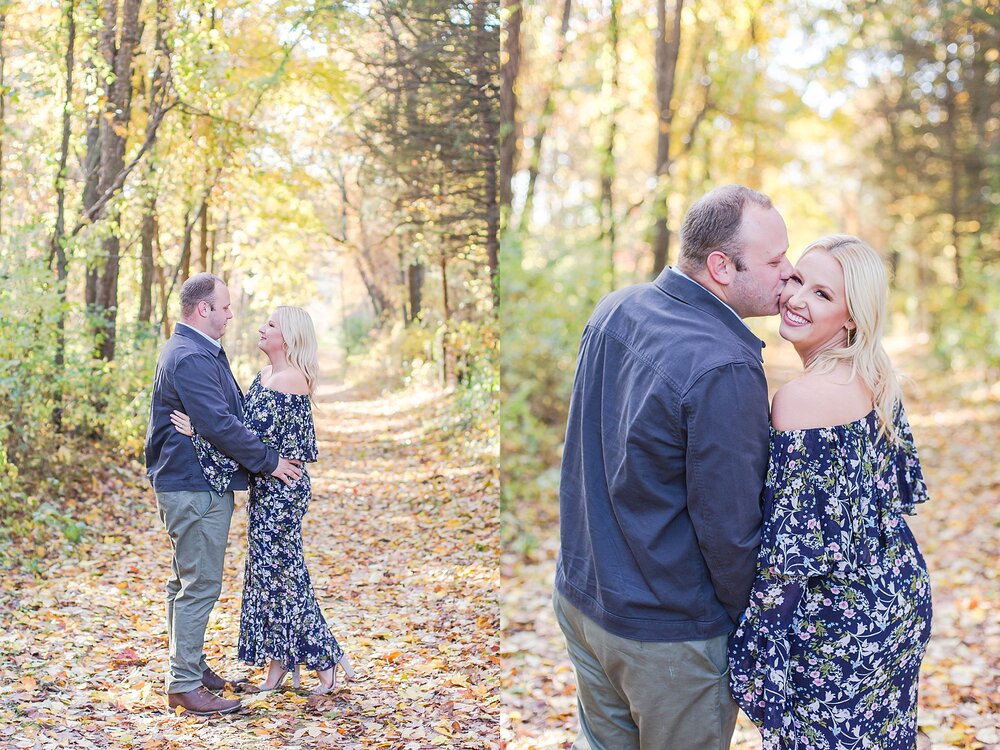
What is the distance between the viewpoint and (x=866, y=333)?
2.07 m

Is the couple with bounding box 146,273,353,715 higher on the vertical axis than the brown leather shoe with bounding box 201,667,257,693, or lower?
higher

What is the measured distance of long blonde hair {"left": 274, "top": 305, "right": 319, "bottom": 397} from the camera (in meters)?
2.88

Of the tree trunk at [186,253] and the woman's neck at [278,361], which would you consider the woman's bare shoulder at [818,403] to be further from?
the tree trunk at [186,253]

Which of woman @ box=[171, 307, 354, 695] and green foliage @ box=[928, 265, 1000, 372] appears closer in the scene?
woman @ box=[171, 307, 354, 695]

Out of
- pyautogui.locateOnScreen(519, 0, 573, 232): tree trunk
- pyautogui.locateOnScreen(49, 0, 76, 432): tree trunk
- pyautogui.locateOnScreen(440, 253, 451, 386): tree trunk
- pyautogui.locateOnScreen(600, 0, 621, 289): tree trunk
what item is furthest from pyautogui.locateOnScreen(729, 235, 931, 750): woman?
pyautogui.locateOnScreen(600, 0, 621, 289): tree trunk

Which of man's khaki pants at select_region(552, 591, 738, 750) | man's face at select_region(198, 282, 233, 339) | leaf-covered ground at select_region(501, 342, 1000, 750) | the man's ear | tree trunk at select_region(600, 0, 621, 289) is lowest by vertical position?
leaf-covered ground at select_region(501, 342, 1000, 750)

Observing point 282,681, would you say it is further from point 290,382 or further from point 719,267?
point 719,267

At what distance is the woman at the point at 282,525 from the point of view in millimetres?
2861

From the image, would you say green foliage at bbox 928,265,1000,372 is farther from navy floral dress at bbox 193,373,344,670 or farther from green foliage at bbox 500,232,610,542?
navy floral dress at bbox 193,373,344,670

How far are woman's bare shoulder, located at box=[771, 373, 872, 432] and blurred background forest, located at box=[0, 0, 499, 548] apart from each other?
1546 mm

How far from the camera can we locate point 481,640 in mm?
3219

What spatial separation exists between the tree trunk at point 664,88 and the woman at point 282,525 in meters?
6.94

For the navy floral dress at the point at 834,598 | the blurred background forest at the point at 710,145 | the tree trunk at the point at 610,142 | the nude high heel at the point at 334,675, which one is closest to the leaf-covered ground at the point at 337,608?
the nude high heel at the point at 334,675

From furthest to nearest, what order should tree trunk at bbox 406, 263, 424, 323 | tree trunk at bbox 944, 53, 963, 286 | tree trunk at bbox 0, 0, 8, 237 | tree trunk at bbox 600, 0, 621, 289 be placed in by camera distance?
tree trunk at bbox 944, 53, 963, 286 → tree trunk at bbox 600, 0, 621, 289 → tree trunk at bbox 406, 263, 424, 323 → tree trunk at bbox 0, 0, 8, 237
